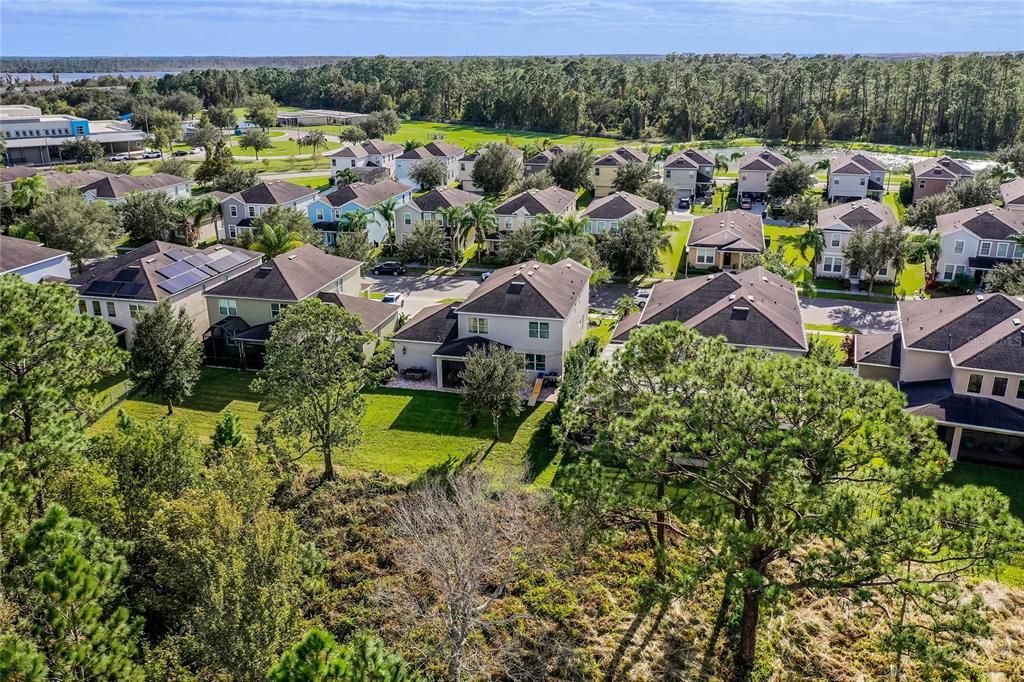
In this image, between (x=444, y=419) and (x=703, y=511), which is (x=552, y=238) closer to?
(x=444, y=419)

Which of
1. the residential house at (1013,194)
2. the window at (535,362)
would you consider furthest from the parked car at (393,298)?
the residential house at (1013,194)

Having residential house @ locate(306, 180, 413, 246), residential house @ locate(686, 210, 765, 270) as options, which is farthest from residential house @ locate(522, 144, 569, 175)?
residential house @ locate(686, 210, 765, 270)

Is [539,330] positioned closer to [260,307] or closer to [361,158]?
[260,307]

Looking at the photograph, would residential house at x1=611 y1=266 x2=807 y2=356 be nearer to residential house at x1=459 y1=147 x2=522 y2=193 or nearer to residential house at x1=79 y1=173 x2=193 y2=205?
residential house at x1=79 y1=173 x2=193 y2=205

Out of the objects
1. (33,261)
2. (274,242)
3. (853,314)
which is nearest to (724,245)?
(853,314)

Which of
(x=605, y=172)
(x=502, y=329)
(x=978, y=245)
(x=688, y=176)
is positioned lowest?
(x=502, y=329)

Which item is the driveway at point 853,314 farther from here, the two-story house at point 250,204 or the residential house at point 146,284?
the two-story house at point 250,204
